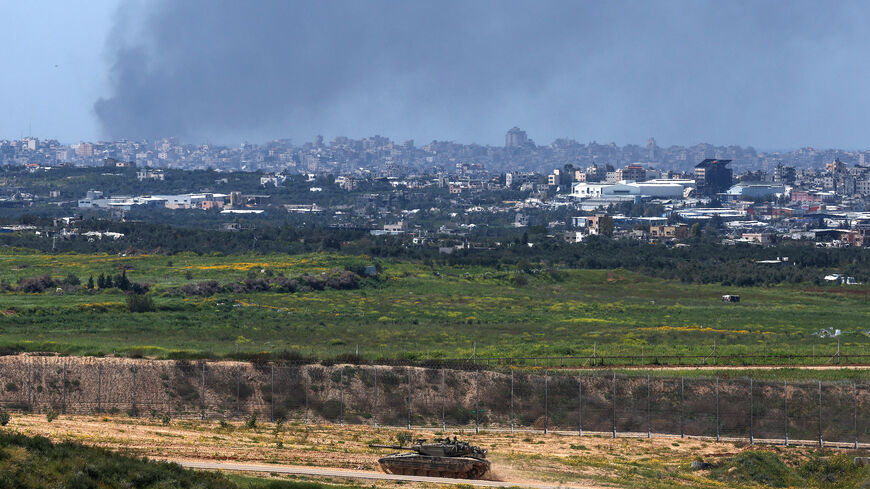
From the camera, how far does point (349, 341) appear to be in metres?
69.4

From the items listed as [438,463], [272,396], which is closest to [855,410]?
[438,463]

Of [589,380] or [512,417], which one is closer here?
[512,417]

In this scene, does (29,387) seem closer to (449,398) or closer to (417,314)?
(449,398)

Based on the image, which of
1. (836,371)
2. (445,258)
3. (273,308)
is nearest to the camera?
(836,371)

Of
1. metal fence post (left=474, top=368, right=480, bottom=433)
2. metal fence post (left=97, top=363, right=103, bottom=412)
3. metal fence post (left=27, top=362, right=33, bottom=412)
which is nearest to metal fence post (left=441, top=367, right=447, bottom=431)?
metal fence post (left=474, top=368, right=480, bottom=433)

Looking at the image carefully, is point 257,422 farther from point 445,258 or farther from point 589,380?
point 445,258

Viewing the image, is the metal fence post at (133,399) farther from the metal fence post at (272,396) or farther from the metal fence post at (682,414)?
the metal fence post at (682,414)

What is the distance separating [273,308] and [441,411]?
130ft

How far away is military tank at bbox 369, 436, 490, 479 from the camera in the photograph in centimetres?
3572

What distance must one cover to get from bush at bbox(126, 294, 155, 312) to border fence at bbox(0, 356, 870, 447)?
98.0 ft

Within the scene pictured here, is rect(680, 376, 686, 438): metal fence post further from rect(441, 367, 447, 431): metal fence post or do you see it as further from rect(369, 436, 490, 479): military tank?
rect(369, 436, 490, 479): military tank

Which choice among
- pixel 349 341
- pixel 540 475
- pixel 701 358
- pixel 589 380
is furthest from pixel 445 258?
pixel 540 475

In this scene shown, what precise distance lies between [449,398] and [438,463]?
12421 millimetres

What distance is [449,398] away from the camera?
48.2 meters
